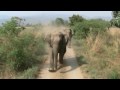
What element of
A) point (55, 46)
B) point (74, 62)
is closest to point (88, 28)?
point (74, 62)

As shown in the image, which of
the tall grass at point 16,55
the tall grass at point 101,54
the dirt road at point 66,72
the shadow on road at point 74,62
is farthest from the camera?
the shadow on road at point 74,62

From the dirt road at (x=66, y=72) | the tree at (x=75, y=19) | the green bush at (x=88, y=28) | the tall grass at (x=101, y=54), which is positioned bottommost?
the dirt road at (x=66, y=72)

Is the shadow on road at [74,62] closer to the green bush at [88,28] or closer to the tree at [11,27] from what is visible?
the tree at [11,27]

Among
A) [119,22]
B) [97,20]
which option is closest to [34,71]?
[119,22]

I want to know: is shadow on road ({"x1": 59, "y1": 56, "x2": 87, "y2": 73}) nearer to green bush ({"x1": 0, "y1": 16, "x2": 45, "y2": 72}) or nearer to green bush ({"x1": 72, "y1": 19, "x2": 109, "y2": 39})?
green bush ({"x1": 0, "y1": 16, "x2": 45, "y2": 72})

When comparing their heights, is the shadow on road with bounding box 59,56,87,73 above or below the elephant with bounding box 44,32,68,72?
below

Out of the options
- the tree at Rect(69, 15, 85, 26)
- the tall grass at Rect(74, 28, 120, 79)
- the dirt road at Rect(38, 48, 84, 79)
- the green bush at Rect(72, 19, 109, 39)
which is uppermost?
the tree at Rect(69, 15, 85, 26)

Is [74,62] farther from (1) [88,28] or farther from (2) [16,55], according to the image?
(1) [88,28]

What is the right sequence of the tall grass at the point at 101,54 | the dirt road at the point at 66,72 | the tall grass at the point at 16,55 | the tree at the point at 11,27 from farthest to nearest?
the tree at the point at 11,27 → the tall grass at the point at 16,55 → the tall grass at the point at 101,54 → the dirt road at the point at 66,72

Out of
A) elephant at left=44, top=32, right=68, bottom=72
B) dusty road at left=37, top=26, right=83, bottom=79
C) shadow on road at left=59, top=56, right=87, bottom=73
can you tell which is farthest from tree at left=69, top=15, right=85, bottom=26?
elephant at left=44, top=32, right=68, bottom=72

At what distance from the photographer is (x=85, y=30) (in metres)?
16.0

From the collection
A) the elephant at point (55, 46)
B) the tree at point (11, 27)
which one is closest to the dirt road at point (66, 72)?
the elephant at point (55, 46)
